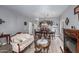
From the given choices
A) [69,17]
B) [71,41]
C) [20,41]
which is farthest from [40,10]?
[71,41]

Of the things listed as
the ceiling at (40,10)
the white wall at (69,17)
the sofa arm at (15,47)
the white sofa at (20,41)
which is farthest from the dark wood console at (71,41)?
the sofa arm at (15,47)

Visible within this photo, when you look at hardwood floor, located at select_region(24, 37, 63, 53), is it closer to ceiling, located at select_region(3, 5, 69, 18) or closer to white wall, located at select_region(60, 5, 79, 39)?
white wall, located at select_region(60, 5, 79, 39)

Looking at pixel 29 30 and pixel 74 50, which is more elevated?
pixel 29 30

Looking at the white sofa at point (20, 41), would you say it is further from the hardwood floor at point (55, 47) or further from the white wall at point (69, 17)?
the white wall at point (69, 17)

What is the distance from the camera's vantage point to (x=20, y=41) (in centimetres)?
195

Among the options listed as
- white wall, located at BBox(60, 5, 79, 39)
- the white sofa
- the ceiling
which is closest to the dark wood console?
A: white wall, located at BBox(60, 5, 79, 39)

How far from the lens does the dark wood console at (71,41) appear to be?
181 centimetres

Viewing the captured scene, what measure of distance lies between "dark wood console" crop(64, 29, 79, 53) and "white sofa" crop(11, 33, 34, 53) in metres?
0.67
